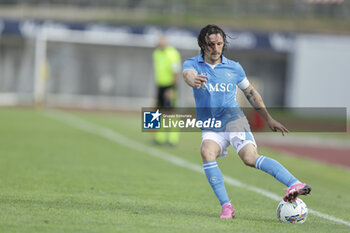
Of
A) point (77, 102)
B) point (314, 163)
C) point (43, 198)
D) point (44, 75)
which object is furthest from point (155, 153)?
point (77, 102)

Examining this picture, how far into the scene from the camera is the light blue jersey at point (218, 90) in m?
6.95

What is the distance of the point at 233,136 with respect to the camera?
22.7 ft

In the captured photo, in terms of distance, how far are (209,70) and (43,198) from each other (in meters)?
2.21

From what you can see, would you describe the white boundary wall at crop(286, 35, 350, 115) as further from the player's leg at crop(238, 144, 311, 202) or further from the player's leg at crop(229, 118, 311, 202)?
the player's leg at crop(238, 144, 311, 202)

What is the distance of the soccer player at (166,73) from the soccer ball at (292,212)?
9.65 metres

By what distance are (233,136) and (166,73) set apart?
33.0ft

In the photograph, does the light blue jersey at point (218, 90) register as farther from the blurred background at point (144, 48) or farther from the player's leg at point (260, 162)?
the blurred background at point (144, 48)

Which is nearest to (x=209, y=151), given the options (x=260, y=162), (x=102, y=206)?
(x=260, y=162)

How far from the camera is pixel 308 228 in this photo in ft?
21.2

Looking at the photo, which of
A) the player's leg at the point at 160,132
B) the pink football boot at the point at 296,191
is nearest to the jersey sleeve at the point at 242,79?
the pink football boot at the point at 296,191

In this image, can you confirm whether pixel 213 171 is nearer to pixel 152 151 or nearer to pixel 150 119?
pixel 150 119

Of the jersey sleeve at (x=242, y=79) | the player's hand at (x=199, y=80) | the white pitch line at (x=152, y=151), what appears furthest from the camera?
the white pitch line at (x=152, y=151)

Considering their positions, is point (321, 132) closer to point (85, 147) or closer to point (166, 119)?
point (85, 147)

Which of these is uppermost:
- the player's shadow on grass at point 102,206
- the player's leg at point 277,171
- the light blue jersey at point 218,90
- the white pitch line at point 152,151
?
the light blue jersey at point 218,90
